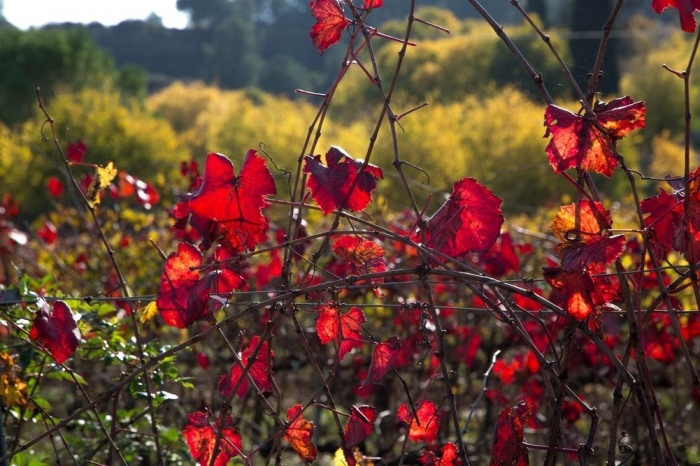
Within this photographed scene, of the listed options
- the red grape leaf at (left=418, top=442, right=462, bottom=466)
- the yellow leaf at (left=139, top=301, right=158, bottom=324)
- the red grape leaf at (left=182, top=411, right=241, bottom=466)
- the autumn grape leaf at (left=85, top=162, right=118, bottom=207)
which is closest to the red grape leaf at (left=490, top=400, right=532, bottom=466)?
the red grape leaf at (left=418, top=442, right=462, bottom=466)

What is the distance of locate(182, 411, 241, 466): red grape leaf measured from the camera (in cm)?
132

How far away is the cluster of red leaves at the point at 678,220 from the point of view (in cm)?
111

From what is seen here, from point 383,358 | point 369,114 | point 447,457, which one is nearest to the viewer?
point 383,358

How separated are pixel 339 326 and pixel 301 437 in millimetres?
161

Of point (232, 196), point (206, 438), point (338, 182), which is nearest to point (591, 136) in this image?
point (338, 182)

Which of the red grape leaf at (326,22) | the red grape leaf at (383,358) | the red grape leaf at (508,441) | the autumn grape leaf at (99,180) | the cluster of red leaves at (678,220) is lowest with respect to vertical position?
the red grape leaf at (508,441)

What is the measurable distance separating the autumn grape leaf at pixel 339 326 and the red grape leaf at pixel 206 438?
186 mm

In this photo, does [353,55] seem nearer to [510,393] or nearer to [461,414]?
[461,414]

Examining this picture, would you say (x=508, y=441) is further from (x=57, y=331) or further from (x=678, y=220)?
(x=57, y=331)

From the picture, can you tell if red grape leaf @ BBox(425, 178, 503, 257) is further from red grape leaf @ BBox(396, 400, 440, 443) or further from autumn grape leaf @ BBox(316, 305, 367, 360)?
red grape leaf @ BBox(396, 400, 440, 443)

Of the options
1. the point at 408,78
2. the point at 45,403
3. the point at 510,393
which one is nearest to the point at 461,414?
the point at 510,393

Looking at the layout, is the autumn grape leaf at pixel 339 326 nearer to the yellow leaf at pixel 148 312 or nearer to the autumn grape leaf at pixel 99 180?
the yellow leaf at pixel 148 312

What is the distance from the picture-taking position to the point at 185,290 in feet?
3.55

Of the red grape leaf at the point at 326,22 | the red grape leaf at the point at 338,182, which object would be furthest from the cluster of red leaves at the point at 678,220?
the red grape leaf at the point at 326,22
